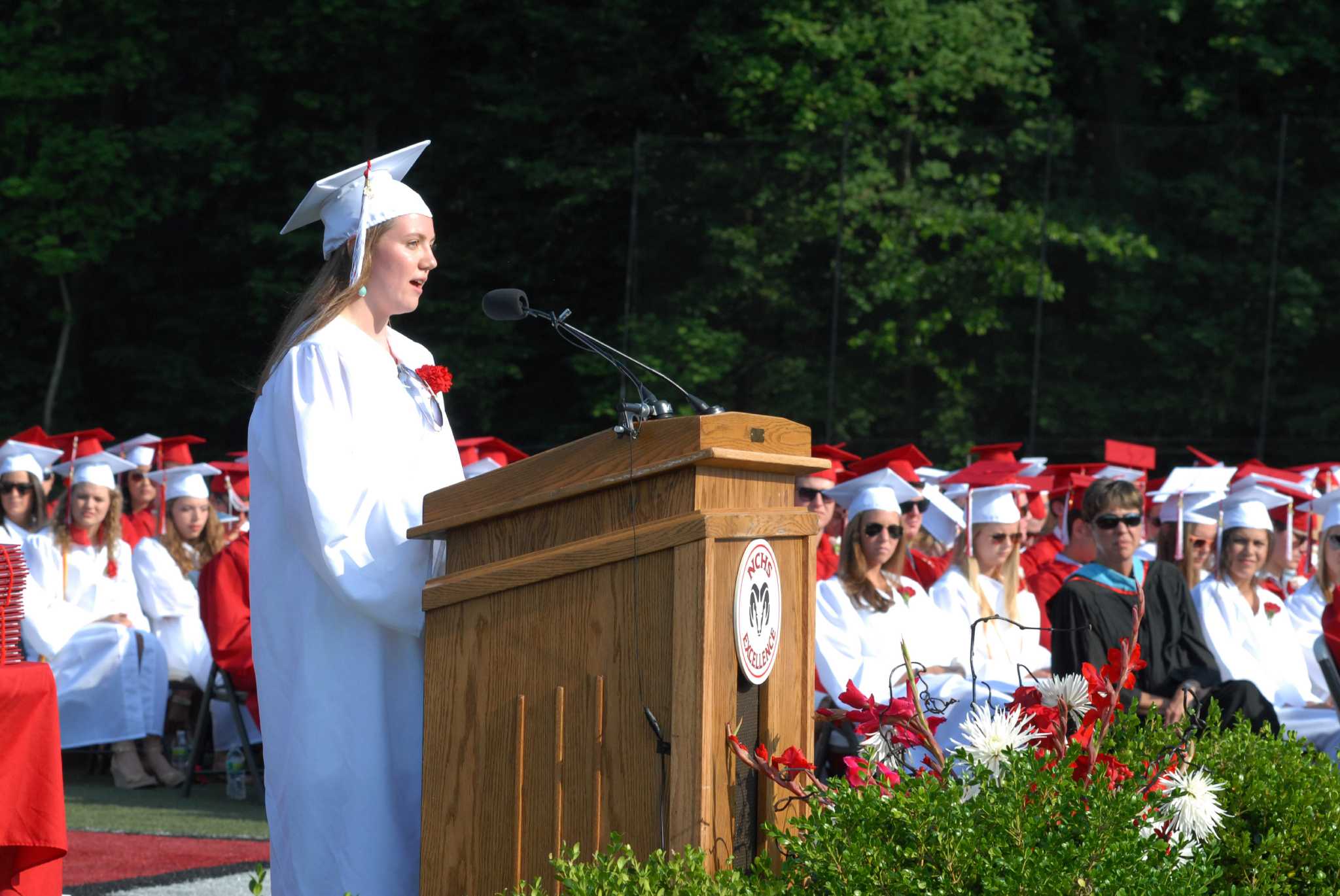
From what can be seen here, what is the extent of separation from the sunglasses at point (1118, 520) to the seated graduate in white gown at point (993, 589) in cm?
123

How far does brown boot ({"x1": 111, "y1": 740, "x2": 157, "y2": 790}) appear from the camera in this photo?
9.68m

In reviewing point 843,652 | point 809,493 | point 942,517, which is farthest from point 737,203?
point 843,652

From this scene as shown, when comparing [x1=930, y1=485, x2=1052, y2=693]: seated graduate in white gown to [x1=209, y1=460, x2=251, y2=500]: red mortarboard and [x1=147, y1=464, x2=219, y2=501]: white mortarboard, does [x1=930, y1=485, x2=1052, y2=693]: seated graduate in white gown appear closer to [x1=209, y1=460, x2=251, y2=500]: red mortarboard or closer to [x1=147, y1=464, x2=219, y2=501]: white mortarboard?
[x1=147, y1=464, x2=219, y2=501]: white mortarboard

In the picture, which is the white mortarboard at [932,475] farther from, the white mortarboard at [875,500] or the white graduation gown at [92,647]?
the white graduation gown at [92,647]

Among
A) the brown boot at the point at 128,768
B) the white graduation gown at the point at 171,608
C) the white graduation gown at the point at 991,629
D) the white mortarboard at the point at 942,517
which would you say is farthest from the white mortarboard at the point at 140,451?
the white graduation gown at the point at 991,629

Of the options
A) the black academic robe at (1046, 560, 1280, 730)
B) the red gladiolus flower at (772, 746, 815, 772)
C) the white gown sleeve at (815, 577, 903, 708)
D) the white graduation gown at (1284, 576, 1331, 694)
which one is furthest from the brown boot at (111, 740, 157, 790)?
the red gladiolus flower at (772, 746, 815, 772)

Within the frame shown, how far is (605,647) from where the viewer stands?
2.96 meters

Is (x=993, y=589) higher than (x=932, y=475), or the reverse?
(x=932, y=475)

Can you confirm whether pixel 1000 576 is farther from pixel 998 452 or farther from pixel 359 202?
pixel 359 202

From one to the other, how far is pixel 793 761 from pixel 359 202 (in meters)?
1.55

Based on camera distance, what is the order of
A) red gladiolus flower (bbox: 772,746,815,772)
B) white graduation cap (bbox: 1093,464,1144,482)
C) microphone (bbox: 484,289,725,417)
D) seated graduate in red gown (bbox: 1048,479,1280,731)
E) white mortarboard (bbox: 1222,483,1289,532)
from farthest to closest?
white graduation cap (bbox: 1093,464,1144,482) → white mortarboard (bbox: 1222,483,1289,532) → seated graduate in red gown (bbox: 1048,479,1280,731) → microphone (bbox: 484,289,725,417) → red gladiolus flower (bbox: 772,746,815,772)

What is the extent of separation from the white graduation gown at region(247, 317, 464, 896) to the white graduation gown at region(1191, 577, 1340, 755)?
20.2 feet

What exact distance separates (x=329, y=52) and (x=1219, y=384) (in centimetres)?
1316

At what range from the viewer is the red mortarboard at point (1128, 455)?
12.6 m
